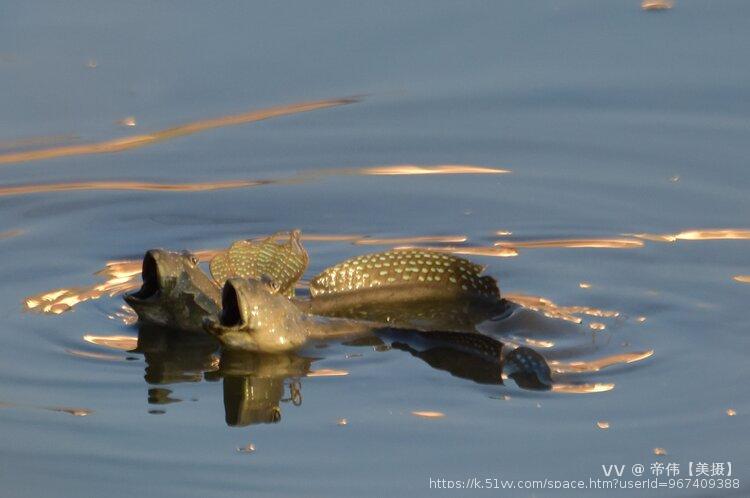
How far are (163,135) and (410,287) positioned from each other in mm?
2043

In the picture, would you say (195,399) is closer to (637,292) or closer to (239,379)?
(239,379)

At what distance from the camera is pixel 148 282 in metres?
4.41

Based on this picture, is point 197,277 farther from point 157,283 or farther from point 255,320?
point 255,320

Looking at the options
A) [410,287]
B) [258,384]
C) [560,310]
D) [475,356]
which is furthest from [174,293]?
[560,310]

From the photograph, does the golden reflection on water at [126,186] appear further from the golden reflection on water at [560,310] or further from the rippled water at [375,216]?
the golden reflection on water at [560,310]

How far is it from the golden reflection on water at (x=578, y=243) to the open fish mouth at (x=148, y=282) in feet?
4.41

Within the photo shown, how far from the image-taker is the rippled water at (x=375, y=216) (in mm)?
3824

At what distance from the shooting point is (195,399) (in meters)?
4.12

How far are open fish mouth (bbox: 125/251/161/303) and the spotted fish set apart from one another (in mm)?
221

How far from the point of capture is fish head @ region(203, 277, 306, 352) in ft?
13.6

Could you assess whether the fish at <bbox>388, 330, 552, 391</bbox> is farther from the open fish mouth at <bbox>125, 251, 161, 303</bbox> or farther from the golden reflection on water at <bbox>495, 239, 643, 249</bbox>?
the golden reflection on water at <bbox>495, 239, 643, 249</bbox>

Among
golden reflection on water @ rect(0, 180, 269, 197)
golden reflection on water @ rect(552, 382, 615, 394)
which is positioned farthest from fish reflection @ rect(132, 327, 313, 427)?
golden reflection on water @ rect(0, 180, 269, 197)

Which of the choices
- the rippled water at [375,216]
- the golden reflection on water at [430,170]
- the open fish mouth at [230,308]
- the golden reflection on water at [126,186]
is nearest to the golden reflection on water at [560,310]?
the rippled water at [375,216]

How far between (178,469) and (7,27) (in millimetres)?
3954
